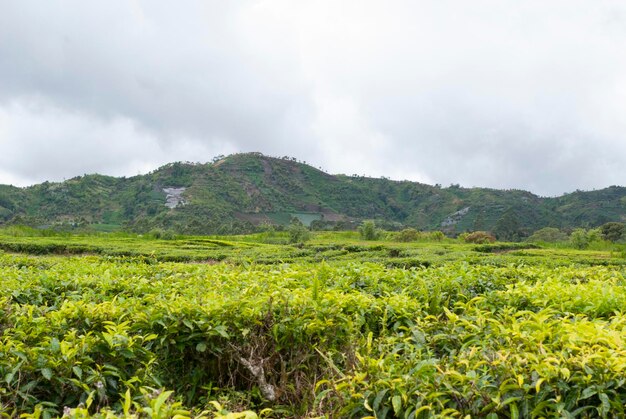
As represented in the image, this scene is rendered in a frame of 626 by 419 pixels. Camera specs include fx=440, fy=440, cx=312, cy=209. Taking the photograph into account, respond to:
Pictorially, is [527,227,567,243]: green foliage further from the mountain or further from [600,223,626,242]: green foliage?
[600,223,626,242]: green foliage

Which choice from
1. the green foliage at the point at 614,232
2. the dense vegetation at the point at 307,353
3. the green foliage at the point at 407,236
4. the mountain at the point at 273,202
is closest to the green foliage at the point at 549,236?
the mountain at the point at 273,202

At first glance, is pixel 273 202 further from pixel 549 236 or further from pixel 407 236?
pixel 407 236

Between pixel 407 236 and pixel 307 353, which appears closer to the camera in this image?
pixel 307 353

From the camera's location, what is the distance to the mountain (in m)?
67.9

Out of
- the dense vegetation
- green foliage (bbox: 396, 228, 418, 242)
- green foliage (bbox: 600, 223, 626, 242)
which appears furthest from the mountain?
the dense vegetation

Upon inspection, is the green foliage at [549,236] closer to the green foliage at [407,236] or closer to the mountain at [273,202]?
the mountain at [273,202]

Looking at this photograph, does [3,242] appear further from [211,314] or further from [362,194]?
[362,194]

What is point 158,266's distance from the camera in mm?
5777

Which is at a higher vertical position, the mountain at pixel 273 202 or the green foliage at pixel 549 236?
the mountain at pixel 273 202

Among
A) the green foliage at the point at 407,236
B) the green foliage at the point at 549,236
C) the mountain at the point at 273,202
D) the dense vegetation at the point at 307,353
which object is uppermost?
the mountain at the point at 273,202

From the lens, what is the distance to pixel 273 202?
91688mm

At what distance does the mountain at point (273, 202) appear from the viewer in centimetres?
6788

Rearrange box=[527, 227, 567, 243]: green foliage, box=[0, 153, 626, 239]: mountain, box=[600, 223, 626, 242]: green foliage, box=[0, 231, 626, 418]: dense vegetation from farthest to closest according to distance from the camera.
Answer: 1. box=[0, 153, 626, 239]: mountain
2. box=[527, 227, 567, 243]: green foliage
3. box=[600, 223, 626, 242]: green foliage
4. box=[0, 231, 626, 418]: dense vegetation

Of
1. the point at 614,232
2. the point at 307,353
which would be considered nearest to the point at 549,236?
the point at 614,232
